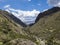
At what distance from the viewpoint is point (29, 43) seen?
58688 mm

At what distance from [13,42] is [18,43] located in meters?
1.91

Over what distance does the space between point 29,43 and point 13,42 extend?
16.4ft

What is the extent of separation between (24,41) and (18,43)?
2346 millimetres

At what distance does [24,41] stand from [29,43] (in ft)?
5.55

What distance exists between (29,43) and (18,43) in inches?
141

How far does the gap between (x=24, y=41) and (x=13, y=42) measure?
3451 mm

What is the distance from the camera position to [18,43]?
188 ft

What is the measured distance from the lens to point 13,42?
5844 cm

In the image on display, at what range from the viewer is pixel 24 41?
193ft
